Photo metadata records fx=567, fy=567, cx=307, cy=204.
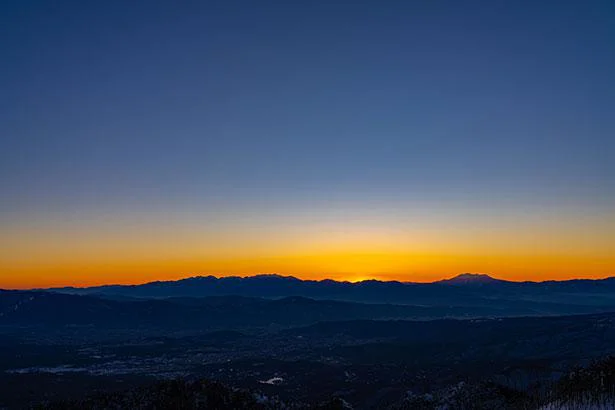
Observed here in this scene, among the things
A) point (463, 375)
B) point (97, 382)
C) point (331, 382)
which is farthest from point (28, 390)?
point (463, 375)

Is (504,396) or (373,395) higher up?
(504,396)

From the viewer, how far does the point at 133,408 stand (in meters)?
90.4

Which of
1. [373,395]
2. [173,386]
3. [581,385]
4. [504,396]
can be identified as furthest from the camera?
[373,395]

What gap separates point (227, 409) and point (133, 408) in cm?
1494

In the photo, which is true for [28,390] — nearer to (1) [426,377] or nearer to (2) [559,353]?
(1) [426,377]

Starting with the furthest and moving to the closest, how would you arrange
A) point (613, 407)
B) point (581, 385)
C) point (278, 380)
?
point (278, 380), point (581, 385), point (613, 407)

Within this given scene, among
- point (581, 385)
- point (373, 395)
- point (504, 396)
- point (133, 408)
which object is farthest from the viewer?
point (373, 395)

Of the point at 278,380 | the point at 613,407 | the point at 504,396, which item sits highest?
the point at 613,407

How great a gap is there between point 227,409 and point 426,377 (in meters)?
105

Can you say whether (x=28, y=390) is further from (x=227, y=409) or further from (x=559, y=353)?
(x=559, y=353)

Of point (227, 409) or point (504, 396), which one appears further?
point (227, 409)

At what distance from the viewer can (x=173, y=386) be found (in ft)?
316

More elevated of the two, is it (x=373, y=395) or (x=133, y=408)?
(x=133, y=408)

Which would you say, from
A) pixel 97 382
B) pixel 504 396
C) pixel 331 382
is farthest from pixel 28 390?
pixel 504 396
